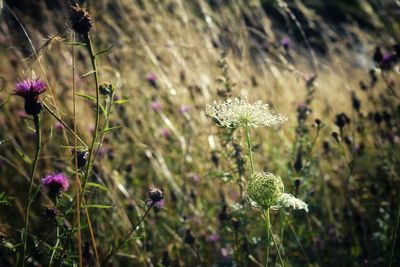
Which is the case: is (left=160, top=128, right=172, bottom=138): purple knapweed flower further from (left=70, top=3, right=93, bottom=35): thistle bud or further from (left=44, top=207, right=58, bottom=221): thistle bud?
(left=70, top=3, right=93, bottom=35): thistle bud

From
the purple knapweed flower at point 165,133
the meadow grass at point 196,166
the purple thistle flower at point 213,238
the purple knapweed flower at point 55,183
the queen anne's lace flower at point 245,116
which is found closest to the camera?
the queen anne's lace flower at point 245,116

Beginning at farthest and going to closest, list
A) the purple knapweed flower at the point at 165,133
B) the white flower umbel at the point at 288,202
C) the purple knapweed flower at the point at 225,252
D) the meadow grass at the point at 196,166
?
1. the purple knapweed flower at the point at 165,133
2. the purple knapweed flower at the point at 225,252
3. the meadow grass at the point at 196,166
4. the white flower umbel at the point at 288,202

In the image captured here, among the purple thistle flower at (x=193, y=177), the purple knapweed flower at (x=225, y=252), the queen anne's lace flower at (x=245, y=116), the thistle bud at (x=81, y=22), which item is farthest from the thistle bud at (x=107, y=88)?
the purple thistle flower at (x=193, y=177)

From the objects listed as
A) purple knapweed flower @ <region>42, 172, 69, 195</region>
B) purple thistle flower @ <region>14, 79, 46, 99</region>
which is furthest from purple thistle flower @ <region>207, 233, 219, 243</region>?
purple thistle flower @ <region>14, 79, 46, 99</region>

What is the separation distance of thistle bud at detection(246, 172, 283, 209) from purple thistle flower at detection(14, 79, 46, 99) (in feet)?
A: 2.26

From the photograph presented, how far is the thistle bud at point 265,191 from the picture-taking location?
3.13ft

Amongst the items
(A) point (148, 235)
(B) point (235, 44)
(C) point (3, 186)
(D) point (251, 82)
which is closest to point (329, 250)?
(A) point (148, 235)

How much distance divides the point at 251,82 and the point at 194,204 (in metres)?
0.93

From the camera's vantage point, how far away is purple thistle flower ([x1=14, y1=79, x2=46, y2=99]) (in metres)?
1.15

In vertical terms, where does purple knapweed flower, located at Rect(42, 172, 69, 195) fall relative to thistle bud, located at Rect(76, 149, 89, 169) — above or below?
below

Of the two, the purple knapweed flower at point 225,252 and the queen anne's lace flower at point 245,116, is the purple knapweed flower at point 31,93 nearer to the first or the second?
the queen anne's lace flower at point 245,116

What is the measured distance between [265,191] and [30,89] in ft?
2.47

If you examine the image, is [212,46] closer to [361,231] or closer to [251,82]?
[251,82]

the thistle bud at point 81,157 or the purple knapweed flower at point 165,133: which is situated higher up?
the thistle bud at point 81,157
